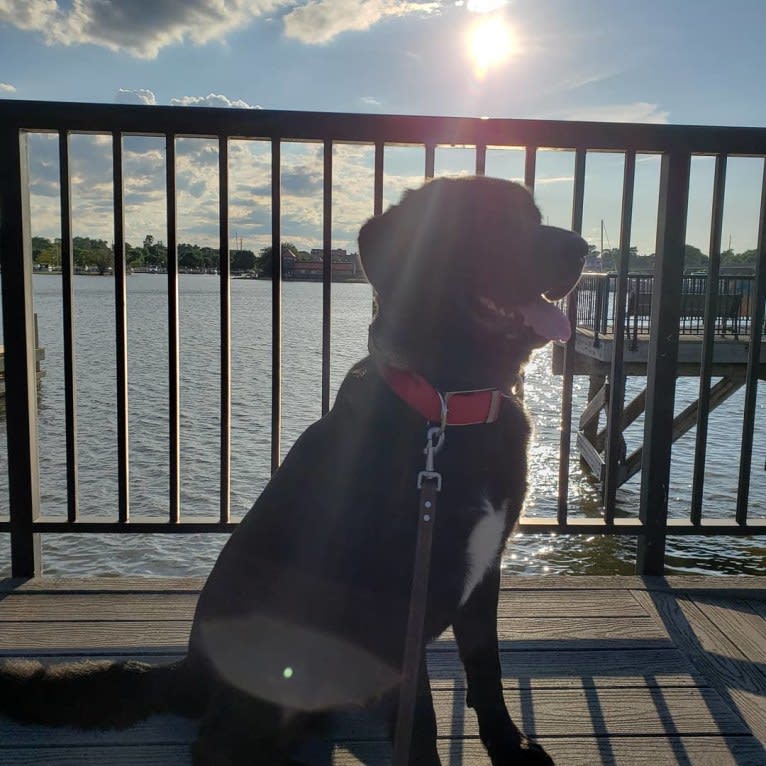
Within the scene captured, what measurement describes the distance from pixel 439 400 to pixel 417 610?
408 millimetres

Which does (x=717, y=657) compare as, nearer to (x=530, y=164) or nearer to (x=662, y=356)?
(x=662, y=356)

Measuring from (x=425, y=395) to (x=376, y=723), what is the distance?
2.53ft

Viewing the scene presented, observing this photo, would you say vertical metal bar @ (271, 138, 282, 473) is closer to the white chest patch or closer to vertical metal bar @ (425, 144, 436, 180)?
vertical metal bar @ (425, 144, 436, 180)

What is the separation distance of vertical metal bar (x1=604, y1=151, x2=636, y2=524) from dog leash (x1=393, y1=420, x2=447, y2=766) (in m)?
1.39

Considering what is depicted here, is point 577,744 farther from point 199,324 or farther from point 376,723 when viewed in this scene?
point 199,324

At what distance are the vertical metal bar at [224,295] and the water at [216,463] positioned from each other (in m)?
0.51

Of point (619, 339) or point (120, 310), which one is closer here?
point (120, 310)

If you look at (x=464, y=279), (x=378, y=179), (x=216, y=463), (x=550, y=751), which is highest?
(x=378, y=179)

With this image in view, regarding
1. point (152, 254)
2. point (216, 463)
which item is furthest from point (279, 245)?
point (216, 463)

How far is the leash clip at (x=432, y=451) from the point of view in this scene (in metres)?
1.34

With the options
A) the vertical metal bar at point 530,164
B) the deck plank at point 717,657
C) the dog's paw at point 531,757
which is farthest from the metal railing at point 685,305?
the dog's paw at point 531,757

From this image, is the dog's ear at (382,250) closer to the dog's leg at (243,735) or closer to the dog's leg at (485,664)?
the dog's leg at (485,664)

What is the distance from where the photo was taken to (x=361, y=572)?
54.4 inches

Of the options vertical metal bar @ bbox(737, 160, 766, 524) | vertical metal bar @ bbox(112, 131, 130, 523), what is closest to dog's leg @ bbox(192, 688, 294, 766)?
vertical metal bar @ bbox(112, 131, 130, 523)
